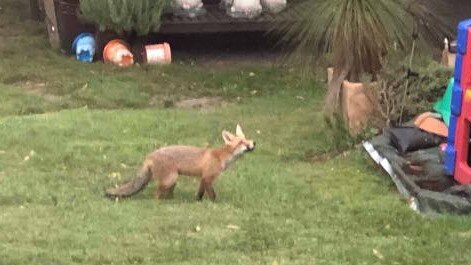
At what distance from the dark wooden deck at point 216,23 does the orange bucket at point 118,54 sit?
563 millimetres

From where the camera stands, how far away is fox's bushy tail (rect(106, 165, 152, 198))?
6.50 meters

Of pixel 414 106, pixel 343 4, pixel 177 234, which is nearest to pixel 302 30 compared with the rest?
pixel 343 4

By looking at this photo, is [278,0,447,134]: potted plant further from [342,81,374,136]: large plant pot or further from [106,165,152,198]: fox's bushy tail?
[106,165,152,198]: fox's bushy tail

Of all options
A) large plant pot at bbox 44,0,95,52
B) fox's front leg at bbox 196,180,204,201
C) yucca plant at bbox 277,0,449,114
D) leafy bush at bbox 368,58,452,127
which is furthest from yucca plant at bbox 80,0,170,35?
fox's front leg at bbox 196,180,204,201

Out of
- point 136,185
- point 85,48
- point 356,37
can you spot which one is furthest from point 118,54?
point 136,185

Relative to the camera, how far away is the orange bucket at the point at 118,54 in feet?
39.8

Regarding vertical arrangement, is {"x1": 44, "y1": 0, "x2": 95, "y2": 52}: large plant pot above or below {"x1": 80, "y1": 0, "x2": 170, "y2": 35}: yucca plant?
below

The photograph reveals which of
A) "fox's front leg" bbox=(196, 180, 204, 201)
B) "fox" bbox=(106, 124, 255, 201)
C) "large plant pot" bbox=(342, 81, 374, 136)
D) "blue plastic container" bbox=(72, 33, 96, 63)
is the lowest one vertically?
"blue plastic container" bbox=(72, 33, 96, 63)

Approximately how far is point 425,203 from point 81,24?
7613 mm

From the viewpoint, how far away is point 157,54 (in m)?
12.2

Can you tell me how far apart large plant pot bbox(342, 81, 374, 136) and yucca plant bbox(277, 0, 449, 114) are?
0.22 m

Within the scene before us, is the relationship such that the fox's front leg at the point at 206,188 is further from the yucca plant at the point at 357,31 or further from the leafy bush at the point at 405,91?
the yucca plant at the point at 357,31

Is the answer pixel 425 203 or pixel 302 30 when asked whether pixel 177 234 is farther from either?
pixel 302 30

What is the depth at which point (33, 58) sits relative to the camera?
41.6 feet
